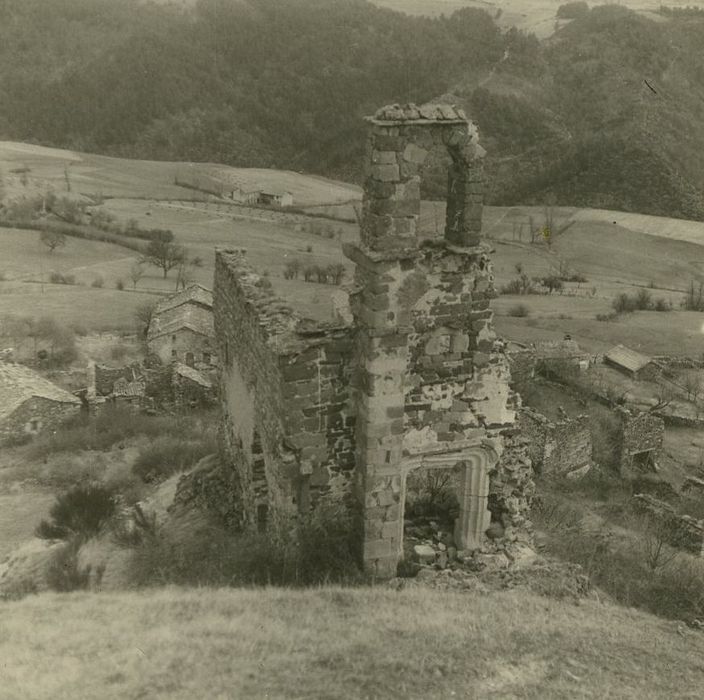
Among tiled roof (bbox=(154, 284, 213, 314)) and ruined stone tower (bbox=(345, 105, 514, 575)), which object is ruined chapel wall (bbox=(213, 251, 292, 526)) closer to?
ruined stone tower (bbox=(345, 105, 514, 575))

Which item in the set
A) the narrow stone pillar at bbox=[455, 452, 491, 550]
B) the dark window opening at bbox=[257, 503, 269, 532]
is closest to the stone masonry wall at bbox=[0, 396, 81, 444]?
the dark window opening at bbox=[257, 503, 269, 532]

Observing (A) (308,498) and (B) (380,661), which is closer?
(B) (380,661)

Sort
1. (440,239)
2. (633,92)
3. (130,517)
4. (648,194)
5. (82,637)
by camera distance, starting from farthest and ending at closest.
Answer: (633,92), (648,194), (130,517), (440,239), (82,637)

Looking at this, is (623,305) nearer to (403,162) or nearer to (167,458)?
(167,458)

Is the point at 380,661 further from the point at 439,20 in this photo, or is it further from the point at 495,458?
the point at 439,20

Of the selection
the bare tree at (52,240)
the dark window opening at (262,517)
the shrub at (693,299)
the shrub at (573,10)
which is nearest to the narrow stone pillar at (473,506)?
the dark window opening at (262,517)

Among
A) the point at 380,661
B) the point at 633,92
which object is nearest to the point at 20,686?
the point at 380,661
